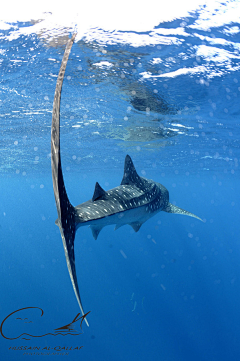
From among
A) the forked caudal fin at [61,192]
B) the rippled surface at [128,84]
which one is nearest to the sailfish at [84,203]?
the forked caudal fin at [61,192]

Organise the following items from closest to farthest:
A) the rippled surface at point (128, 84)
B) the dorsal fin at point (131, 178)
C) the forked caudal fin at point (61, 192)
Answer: the forked caudal fin at point (61, 192), the dorsal fin at point (131, 178), the rippled surface at point (128, 84)

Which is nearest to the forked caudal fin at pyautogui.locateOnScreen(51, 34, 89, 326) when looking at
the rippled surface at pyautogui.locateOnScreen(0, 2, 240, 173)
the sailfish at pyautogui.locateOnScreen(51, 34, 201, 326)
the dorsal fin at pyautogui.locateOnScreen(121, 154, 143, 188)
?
the sailfish at pyautogui.locateOnScreen(51, 34, 201, 326)

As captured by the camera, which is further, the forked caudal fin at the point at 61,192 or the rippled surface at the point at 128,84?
the rippled surface at the point at 128,84

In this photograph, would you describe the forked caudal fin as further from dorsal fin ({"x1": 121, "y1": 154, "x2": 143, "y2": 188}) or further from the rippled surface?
the rippled surface

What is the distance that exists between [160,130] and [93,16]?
12400mm

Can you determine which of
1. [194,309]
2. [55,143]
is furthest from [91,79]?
[194,309]

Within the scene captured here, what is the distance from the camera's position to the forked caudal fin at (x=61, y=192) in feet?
5.20

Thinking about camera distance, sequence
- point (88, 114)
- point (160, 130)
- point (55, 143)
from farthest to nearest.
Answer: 1. point (160, 130)
2. point (88, 114)
3. point (55, 143)

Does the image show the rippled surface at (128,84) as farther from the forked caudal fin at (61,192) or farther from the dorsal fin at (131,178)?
the forked caudal fin at (61,192)

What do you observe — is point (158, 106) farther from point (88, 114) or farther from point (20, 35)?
point (20, 35)

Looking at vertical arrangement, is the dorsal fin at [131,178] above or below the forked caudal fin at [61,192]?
below

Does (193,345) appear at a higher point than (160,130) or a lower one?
lower

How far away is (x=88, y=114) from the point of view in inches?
650

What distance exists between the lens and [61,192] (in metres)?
1.68
